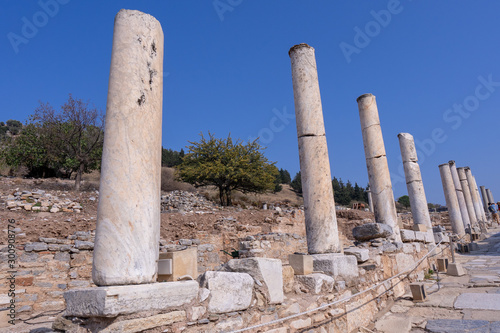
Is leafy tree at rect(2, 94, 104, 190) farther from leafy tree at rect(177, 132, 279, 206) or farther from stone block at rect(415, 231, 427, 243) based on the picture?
stone block at rect(415, 231, 427, 243)

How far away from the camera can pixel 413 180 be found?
42.5ft

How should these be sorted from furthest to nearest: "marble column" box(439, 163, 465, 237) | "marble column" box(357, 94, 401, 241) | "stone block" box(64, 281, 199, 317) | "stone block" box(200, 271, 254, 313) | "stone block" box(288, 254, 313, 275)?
"marble column" box(439, 163, 465, 237), "marble column" box(357, 94, 401, 241), "stone block" box(288, 254, 313, 275), "stone block" box(200, 271, 254, 313), "stone block" box(64, 281, 199, 317)

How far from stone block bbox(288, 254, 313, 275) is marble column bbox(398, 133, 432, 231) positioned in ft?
30.6

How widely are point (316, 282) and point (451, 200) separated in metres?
17.5

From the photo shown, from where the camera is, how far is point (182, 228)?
12.4 metres

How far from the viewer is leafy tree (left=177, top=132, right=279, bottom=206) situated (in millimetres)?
23109

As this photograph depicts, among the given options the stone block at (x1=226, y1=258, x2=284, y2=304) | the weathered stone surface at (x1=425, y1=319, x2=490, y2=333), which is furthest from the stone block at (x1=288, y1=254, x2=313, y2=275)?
the weathered stone surface at (x1=425, y1=319, x2=490, y2=333)

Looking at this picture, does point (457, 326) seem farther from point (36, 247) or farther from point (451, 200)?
point (451, 200)

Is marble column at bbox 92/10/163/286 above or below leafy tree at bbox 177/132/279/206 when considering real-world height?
below

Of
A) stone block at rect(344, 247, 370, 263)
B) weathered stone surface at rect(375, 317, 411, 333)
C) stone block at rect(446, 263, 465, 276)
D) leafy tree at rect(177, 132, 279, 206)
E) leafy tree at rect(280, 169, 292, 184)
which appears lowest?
weathered stone surface at rect(375, 317, 411, 333)

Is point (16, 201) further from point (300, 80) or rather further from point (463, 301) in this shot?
point (463, 301)

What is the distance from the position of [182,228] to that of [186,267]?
29.4 ft

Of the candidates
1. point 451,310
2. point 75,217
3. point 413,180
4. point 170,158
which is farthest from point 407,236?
point 170,158

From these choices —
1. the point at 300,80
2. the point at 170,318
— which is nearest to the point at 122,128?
the point at 170,318
